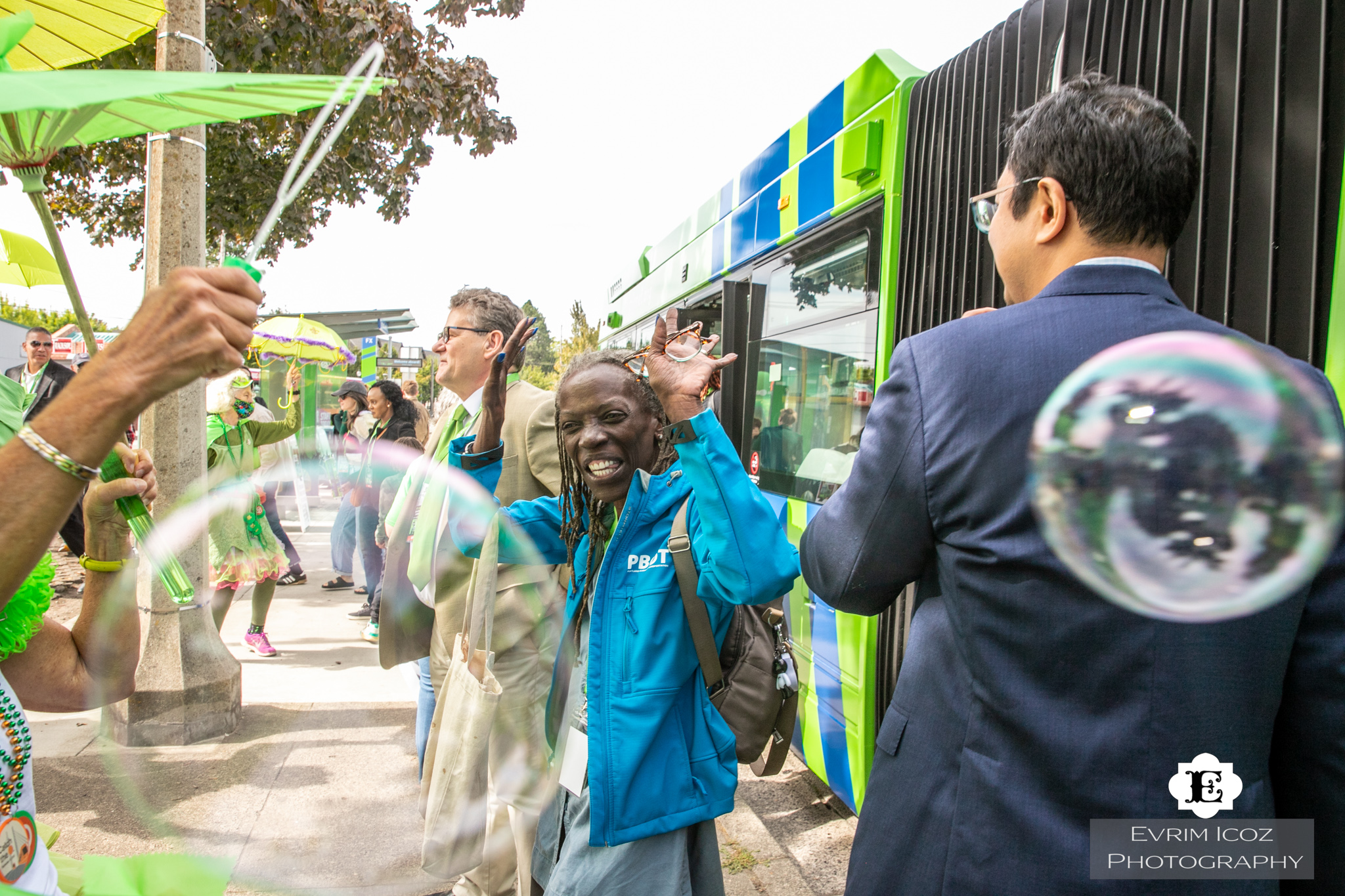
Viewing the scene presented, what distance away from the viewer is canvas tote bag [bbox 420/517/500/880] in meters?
2.03

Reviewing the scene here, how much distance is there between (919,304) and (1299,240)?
1.36m

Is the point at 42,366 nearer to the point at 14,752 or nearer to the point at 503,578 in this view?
the point at 503,578

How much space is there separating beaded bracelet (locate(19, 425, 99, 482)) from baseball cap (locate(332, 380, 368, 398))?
12.4 feet

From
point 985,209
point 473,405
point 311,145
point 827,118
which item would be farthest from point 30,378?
point 985,209

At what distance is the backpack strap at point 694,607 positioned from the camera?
168cm

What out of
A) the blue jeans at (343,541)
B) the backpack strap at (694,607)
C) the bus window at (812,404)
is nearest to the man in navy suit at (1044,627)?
the backpack strap at (694,607)

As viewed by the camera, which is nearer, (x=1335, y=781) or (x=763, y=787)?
(x=1335, y=781)

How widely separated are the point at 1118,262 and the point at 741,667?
3.48 ft

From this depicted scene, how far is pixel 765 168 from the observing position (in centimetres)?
432

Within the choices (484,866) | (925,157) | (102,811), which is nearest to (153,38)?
(102,811)

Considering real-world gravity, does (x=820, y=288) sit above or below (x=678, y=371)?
above

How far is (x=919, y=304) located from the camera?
3.01 metres

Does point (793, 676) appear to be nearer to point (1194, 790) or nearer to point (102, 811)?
point (1194, 790)

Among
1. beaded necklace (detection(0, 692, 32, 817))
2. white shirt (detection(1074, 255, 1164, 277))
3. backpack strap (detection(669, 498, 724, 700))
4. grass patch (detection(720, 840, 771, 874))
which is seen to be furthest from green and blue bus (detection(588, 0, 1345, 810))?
beaded necklace (detection(0, 692, 32, 817))
